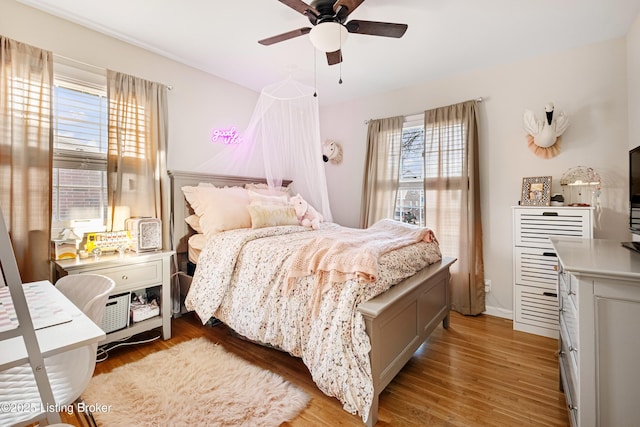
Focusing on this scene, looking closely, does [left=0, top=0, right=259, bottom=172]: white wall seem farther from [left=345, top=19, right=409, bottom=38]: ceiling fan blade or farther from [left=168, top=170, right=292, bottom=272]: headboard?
[left=345, top=19, right=409, bottom=38]: ceiling fan blade

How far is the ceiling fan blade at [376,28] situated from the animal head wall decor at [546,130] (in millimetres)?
1728

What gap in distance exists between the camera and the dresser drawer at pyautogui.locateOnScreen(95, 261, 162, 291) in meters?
2.21

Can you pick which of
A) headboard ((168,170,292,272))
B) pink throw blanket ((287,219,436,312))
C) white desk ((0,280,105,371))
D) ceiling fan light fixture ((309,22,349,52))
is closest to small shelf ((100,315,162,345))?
headboard ((168,170,292,272))

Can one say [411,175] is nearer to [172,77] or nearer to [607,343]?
[607,343]

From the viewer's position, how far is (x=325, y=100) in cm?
427

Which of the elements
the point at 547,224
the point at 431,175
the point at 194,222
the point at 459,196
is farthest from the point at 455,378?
the point at 194,222

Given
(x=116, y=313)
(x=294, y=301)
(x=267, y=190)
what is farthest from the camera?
(x=267, y=190)

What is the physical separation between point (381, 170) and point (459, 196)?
41.0 inches

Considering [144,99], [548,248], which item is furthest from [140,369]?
[548,248]

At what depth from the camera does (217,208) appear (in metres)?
2.79

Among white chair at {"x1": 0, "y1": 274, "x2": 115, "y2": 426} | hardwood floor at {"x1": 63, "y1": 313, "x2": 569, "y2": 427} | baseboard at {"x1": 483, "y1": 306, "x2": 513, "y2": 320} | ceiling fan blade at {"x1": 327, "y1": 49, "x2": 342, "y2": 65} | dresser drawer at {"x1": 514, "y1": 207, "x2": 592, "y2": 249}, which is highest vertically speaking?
ceiling fan blade at {"x1": 327, "y1": 49, "x2": 342, "y2": 65}

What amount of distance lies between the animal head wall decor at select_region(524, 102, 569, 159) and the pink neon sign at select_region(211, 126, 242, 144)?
3.16 m

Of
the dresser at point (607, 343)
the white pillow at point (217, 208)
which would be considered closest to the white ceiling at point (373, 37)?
the white pillow at point (217, 208)

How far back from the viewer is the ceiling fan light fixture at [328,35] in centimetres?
187
